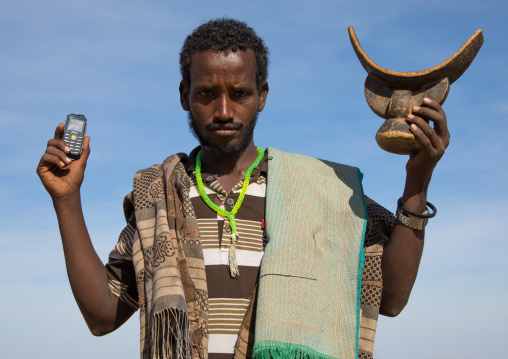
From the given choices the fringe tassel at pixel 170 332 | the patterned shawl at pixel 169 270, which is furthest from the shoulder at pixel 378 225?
the fringe tassel at pixel 170 332

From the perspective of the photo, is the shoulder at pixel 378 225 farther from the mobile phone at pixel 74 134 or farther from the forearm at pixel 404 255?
the mobile phone at pixel 74 134

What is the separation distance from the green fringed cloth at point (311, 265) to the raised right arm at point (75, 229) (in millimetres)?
850

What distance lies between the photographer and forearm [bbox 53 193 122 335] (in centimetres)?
320

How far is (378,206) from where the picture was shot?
11.0 ft

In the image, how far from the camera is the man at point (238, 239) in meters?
2.95

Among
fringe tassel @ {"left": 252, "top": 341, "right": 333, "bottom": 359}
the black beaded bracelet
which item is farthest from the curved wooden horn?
fringe tassel @ {"left": 252, "top": 341, "right": 333, "bottom": 359}

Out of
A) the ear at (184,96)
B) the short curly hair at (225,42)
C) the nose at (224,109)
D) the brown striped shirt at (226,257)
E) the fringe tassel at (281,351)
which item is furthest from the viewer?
the ear at (184,96)

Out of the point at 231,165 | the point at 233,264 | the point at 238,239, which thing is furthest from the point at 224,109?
the point at 233,264

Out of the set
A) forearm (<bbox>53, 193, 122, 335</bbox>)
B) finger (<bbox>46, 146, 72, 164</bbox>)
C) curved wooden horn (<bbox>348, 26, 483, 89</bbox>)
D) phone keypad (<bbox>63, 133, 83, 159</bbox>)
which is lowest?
forearm (<bbox>53, 193, 122, 335</bbox>)

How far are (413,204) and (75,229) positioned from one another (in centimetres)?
158

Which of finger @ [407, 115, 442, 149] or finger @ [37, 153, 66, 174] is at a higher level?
finger @ [407, 115, 442, 149]

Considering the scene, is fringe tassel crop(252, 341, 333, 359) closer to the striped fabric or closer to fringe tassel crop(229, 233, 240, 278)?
the striped fabric

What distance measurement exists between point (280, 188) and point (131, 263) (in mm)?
846

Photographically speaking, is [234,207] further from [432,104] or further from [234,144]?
[432,104]
